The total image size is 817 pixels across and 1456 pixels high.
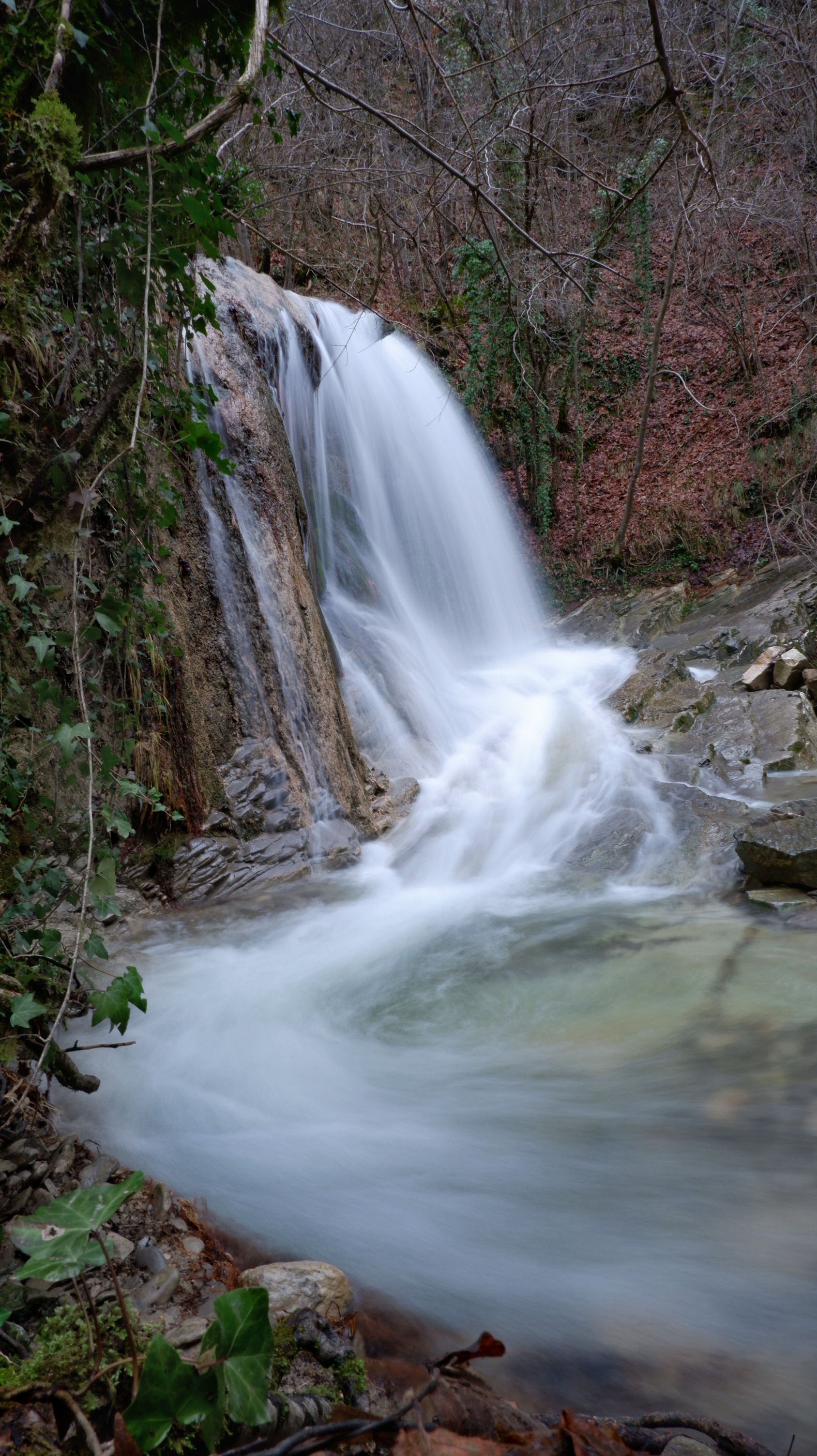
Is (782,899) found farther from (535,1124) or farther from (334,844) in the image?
(334,844)

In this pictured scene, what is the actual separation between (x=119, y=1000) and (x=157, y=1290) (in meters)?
0.63

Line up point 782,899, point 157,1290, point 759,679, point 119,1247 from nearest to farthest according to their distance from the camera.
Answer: point 157,1290 < point 119,1247 < point 782,899 < point 759,679

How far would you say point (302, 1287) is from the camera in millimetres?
1780

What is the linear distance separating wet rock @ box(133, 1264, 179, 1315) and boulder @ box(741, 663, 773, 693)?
8039 mm

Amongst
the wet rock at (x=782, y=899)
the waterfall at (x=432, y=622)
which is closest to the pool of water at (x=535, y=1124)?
the wet rock at (x=782, y=899)

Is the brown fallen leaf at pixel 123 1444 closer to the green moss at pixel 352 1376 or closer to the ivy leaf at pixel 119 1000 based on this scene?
the green moss at pixel 352 1376

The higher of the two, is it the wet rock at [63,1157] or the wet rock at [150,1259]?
the wet rock at [63,1157]

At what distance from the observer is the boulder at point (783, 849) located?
454cm

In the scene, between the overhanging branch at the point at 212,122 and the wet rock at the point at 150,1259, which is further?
the overhanging branch at the point at 212,122

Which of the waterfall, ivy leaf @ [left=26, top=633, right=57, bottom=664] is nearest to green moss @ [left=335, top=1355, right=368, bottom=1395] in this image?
ivy leaf @ [left=26, top=633, right=57, bottom=664]

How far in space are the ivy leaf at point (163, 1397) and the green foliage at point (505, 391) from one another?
46.8ft

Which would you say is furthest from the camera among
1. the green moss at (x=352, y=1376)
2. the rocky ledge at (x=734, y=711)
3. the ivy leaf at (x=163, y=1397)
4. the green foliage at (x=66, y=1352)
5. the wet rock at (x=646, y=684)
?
the wet rock at (x=646, y=684)

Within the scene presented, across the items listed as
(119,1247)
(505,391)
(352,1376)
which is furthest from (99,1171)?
(505,391)

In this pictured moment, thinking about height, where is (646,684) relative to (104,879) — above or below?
below
